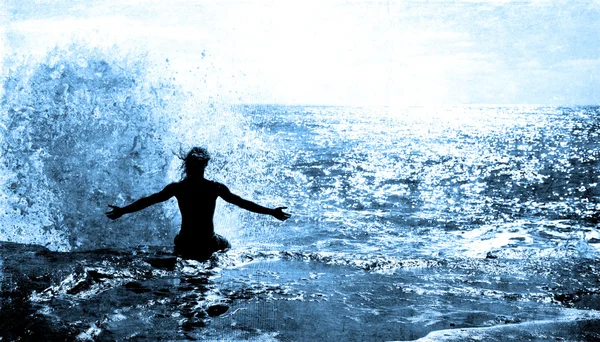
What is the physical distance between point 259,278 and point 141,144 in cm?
613

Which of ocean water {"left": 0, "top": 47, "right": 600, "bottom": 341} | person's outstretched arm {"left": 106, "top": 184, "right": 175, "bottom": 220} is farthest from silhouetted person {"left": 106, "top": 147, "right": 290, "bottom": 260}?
ocean water {"left": 0, "top": 47, "right": 600, "bottom": 341}

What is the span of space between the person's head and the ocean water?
116cm

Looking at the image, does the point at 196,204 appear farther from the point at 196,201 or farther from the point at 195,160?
the point at 195,160

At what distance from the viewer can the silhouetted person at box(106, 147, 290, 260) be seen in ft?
19.0

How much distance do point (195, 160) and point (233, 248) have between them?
3.82 meters

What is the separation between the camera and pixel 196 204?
19.7 feet

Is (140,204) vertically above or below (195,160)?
below

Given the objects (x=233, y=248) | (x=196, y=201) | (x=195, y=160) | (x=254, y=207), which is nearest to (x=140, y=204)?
(x=196, y=201)

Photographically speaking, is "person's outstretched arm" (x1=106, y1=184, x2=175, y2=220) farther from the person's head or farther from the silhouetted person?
the person's head

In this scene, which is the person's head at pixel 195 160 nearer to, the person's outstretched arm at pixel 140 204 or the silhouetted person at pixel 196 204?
the silhouetted person at pixel 196 204

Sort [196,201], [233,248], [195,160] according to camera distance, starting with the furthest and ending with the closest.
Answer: [233,248] → [196,201] → [195,160]

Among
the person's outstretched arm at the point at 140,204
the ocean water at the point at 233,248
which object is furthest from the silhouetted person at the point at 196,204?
the ocean water at the point at 233,248

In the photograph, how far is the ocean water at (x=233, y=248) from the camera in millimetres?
4422

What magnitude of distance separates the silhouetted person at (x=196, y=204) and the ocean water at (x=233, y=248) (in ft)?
0.76
